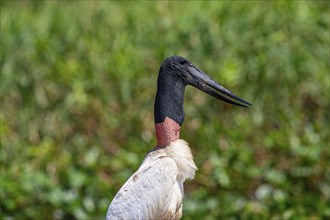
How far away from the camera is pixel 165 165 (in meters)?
5.86

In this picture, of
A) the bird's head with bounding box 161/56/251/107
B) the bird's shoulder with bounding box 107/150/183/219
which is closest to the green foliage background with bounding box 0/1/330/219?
the bird's head with bounding box 161/56/251/107

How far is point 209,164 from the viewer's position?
8461 mm

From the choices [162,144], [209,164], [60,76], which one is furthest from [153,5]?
[162,144]

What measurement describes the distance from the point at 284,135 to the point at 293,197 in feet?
1.91

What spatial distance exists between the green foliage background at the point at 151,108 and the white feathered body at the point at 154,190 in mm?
2114

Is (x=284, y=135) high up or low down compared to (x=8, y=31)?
down

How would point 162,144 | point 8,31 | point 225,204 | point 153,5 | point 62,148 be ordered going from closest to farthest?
1. point 162,144
2. point 225,204
3. point 62,148
4. point 8,31
5. point 153,5

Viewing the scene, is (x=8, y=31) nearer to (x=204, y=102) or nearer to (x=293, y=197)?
(x=204, y=102)

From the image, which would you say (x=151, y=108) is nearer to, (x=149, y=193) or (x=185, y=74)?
(x=185, y=74)

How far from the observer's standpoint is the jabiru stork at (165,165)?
19.1 ft

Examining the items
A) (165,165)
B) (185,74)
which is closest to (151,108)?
(185,74)

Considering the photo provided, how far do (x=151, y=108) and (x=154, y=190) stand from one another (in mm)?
3099

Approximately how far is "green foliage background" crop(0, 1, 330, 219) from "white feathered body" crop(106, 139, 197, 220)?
6.94 ft

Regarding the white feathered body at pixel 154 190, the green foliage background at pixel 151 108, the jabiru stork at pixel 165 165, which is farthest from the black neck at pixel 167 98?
the green foliage background at pixel 151 108
